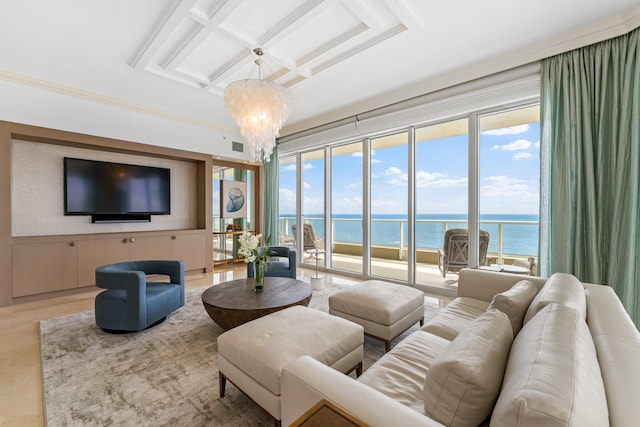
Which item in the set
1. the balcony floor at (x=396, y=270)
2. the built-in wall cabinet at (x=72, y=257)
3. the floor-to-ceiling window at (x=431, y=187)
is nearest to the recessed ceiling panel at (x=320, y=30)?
the floor-to-ceiling window at (x=431, y=187)

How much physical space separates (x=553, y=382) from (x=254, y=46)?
3269 mm

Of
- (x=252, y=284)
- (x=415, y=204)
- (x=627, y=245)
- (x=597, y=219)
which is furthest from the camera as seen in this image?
(x=415, y=204)

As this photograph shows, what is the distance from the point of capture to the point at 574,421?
22.3 inches

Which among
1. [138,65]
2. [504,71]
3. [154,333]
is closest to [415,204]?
[504,71]

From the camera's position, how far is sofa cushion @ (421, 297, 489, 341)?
180 cm

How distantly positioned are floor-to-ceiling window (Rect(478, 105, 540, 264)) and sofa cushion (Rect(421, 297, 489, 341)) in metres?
1.72

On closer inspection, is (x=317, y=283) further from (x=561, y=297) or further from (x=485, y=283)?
(x=561, y=297)

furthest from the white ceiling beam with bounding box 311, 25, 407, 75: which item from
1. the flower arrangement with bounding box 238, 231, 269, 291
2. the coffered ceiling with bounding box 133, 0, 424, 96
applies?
the flower arrangement with bounding box 238, 231, 269, 291

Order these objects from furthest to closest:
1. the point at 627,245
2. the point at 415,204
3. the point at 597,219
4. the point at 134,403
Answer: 1. the point at 415,204
2. the point at 597,219
3. the point at 627,245
4. the point at 134,403

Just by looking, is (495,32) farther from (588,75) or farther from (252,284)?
(252,284)

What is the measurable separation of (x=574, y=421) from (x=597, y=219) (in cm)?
299

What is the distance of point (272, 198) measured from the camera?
6.06 m

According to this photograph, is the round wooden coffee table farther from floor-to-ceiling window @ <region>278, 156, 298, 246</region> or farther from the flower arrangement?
floor-to-ceiling window @ <region>278, 156, 298, 246</region>

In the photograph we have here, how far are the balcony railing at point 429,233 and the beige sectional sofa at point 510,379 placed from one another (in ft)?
8.29
